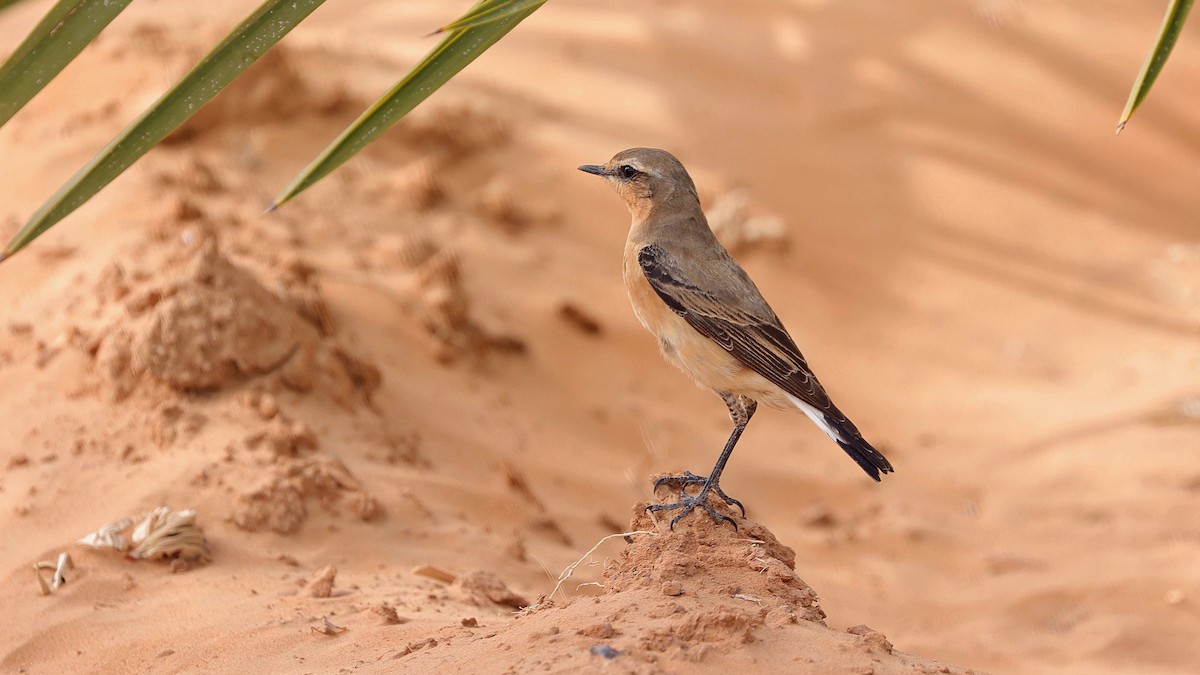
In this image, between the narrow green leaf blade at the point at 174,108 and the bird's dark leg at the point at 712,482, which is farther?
the bird's dark leg at the point at 712,482

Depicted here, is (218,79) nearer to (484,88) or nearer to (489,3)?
(489,3)

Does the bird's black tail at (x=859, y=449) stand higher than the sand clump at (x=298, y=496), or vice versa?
the bird's black tail at (x=859, y=449)

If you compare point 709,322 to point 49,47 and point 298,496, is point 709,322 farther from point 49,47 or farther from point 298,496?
point 49,47

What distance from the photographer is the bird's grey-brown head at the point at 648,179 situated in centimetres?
537

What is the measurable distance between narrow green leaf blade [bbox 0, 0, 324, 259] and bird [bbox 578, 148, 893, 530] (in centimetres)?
219

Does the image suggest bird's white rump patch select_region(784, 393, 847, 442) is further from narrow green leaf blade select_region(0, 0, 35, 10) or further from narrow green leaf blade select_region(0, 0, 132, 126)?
narrow green leaf blade select_region(0, 0, 35, 10)

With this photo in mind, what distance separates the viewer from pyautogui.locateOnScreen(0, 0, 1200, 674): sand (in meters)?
4.58

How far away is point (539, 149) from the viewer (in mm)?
10094

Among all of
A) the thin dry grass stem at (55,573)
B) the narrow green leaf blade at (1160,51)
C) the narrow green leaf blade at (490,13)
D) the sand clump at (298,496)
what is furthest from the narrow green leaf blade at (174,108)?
the narrow green leaf blade at (1160,51)

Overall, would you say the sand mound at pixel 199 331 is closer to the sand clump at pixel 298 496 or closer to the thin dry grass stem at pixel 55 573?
the sand clump at pixel 298 496

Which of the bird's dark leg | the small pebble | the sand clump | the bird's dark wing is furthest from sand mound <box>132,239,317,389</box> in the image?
the small pebble

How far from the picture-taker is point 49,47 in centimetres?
306

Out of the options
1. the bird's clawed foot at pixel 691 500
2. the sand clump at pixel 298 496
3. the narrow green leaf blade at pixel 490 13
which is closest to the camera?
the narrow green leaf blade at pixel 490 13

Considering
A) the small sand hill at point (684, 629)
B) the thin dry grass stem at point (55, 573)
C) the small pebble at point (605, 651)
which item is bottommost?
the thin dry grass stem at point (55, 573)
